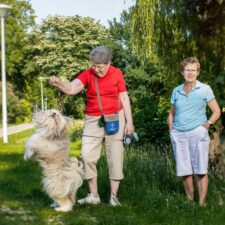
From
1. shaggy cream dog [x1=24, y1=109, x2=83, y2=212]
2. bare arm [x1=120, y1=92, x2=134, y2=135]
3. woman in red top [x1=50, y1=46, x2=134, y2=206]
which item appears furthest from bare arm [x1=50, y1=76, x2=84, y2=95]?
bare arm [x1=120, y1=92, x2=134, y2=135]

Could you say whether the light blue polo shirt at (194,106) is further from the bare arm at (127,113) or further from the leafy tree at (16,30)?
the leafy tree at (16,30)

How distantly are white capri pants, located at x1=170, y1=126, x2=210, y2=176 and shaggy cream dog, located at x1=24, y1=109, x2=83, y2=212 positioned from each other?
3.83 feet

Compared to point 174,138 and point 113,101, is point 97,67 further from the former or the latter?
point 174,138

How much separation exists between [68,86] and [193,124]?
1.50 meters

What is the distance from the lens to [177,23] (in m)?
8.54

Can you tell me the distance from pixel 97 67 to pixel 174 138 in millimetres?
1215

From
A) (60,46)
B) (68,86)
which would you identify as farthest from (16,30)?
(68,86)

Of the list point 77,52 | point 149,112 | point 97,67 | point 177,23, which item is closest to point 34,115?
point 97,67

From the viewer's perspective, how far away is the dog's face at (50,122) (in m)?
5.90

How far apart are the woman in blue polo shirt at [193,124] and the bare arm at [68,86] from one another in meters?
1.15

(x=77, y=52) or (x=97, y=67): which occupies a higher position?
(x=77, y=52)

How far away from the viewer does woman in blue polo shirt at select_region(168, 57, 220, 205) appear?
608 cm

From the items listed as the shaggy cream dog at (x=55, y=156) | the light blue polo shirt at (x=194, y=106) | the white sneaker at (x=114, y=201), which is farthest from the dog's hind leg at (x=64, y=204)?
the light blue polo shirt at (x=194, y=106)

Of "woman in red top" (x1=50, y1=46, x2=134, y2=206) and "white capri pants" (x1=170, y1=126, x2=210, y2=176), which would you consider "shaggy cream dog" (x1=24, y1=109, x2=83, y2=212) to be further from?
"white capri pants" (x1=170, y1=126, x2=210, y2=176)
